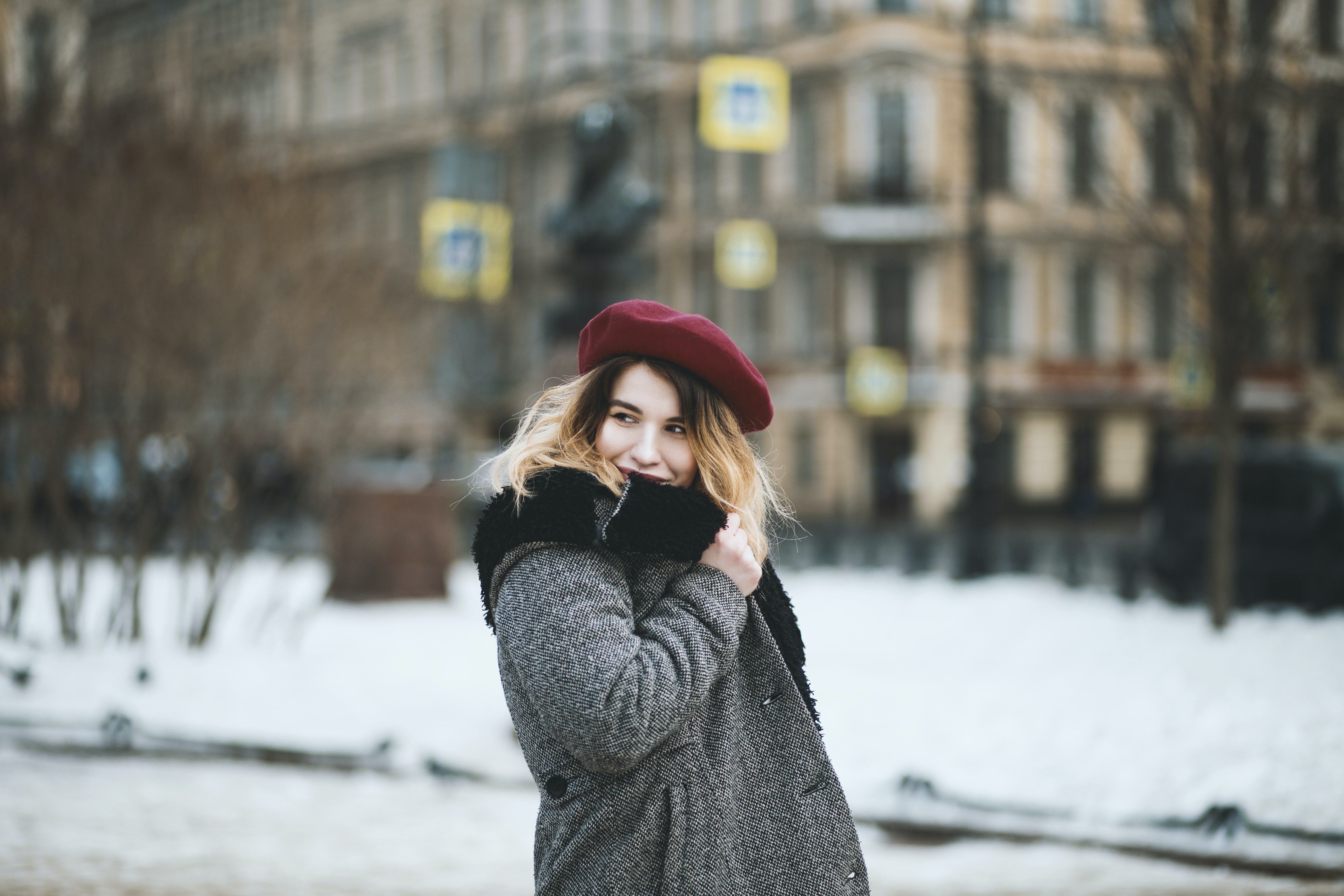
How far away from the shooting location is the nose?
95.2 inches

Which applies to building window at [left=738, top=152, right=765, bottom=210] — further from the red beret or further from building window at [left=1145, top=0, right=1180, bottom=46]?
the red beret

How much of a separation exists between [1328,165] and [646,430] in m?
12.1

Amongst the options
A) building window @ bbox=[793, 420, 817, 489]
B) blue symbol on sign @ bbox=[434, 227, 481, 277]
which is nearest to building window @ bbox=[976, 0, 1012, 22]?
building window @ bbox=[793, 420, 817, 489]

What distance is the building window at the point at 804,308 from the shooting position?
39594mm

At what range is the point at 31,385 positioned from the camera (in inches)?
450

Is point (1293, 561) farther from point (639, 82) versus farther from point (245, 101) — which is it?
point (639, 82)

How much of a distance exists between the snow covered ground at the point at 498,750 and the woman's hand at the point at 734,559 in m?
3.97

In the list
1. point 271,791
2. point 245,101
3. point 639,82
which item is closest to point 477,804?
point 271,791

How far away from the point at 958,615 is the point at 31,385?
9.18 metres

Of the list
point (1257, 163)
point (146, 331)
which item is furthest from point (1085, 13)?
point (146, 331)

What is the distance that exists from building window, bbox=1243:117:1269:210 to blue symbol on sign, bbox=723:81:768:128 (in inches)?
290

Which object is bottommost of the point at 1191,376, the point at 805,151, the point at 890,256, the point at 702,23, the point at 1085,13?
the point at 1191,376

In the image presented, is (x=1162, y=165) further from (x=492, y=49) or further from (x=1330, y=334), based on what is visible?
(x=492, y=49)

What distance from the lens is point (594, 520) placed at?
2297 mm
